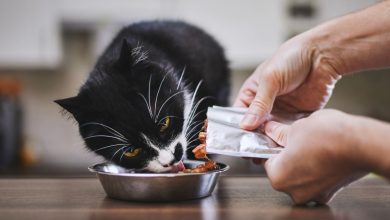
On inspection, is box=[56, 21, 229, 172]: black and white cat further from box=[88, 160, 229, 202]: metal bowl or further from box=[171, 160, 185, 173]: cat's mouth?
box=[88, 160, 229, 202]: metal bowl

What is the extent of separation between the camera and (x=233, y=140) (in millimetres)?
985

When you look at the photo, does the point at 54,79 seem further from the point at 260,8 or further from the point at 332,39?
the point at 332,39

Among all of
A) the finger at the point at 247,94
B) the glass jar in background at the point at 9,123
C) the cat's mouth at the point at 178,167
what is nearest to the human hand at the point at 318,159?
the cat's mouth at the point at 178,167

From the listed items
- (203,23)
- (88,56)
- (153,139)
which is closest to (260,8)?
(203,23)

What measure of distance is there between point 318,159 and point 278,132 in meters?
0.18

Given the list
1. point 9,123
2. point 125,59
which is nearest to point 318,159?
point 125,59

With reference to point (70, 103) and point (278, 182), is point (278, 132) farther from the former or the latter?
point (70, 103)

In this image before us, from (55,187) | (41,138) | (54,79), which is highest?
(55,187)

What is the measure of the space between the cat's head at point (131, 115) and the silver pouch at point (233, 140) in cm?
21

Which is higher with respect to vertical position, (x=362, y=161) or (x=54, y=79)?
(x=362, y=161)

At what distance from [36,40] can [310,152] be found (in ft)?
8.33

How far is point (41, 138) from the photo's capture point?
351 cm

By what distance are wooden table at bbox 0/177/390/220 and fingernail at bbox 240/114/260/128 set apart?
14 cm

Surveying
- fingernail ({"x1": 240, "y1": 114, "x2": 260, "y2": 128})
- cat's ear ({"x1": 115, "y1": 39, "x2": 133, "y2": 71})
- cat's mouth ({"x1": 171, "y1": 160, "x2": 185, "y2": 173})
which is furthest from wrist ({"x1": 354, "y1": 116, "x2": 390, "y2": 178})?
cat's ear ({"x1": 115, "y1": 39, "x2": 133, "y2": 71})
